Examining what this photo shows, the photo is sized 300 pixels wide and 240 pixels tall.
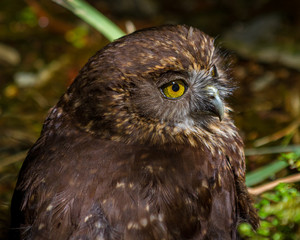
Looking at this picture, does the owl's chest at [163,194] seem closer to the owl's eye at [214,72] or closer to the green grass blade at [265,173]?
the owl's eye at [214,72]

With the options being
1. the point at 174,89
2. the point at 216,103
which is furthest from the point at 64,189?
the point at 216,103

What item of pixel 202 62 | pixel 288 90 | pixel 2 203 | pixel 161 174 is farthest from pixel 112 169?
pixel 288 90

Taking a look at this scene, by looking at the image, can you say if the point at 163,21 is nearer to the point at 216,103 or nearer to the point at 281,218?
the point at 216,103

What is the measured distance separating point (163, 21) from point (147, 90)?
350cm

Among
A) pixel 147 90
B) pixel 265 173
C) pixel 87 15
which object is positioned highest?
pixel 87 15

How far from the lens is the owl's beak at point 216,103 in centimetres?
276

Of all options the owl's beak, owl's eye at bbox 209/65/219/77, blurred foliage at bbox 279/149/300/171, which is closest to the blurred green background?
blurred foliage at bbox 279/149/300/171

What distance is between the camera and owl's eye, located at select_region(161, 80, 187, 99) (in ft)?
8.70

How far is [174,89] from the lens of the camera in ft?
8.78

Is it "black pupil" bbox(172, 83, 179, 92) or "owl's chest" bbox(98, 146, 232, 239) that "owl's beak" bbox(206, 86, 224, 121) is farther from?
"owl's chest" bbox(98, 146, 232, 239)

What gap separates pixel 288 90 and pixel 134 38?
8.54ft

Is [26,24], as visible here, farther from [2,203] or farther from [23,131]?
[2,203]

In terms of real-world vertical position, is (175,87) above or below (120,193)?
above

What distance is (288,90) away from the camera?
4867mm
